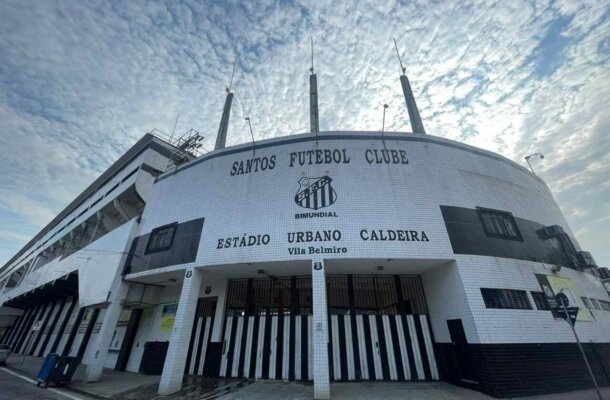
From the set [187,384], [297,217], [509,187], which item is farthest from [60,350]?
[509,187]

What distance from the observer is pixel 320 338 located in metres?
9.14

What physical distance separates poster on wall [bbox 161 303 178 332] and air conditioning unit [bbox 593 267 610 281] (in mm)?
23694

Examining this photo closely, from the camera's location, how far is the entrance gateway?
1077cm

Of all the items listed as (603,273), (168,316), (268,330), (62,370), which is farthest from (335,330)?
(603,273)

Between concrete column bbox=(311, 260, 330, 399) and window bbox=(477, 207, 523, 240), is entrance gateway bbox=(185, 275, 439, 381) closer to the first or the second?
concrete column bbox=(311, 260, 330, 399)

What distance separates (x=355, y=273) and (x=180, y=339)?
27.0 feet

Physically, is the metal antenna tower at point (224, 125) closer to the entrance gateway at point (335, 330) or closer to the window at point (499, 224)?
the entrance gateway at point (335, 330)

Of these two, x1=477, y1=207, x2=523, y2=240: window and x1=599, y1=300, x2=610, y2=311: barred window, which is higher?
x1=477, y1=207, x2=523, y2=240: window

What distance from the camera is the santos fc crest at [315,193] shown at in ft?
37.9

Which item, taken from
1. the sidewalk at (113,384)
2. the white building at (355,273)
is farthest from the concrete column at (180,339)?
the sidewalk at (113,384)

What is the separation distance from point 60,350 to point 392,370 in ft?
92.2

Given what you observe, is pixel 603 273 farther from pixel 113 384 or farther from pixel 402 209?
pixel 113 384

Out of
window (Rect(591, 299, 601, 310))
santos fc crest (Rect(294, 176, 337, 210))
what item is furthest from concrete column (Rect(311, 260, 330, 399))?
window (Rect(591, 299, 601, 310))

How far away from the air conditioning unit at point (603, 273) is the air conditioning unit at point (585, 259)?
1474 mm
